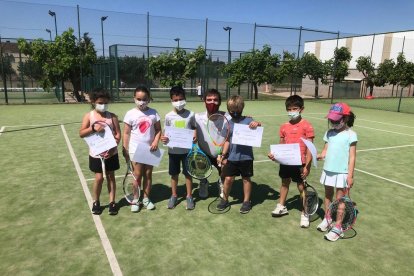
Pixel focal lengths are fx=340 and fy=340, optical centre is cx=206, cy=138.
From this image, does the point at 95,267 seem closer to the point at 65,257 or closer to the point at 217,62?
the point at 65,257

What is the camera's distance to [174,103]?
5152 millimetres

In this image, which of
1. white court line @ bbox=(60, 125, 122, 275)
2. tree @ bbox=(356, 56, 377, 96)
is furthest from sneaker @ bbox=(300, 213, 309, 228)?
tree @ bbox=(356, 56, 377, 96)

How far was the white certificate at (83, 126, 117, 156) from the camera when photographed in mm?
4805

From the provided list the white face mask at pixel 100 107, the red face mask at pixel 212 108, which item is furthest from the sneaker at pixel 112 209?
the red face mask at pixel 212 108

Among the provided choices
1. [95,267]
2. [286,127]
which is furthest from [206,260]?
[286,127]

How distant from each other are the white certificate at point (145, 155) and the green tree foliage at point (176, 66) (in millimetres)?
22416

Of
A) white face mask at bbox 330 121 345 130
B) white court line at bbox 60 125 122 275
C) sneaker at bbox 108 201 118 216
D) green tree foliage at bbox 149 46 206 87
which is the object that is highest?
green tree foliage at bbox 149 46 206 87

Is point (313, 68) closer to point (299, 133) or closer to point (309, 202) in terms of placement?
point (309, 202)

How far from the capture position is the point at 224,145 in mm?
5129

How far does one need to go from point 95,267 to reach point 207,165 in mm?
2274

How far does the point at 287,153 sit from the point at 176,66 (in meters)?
23.8

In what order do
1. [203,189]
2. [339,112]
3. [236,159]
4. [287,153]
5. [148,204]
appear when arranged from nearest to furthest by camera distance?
[339,112] → [287,153] → [236,159] → [148,204] → [203,189]

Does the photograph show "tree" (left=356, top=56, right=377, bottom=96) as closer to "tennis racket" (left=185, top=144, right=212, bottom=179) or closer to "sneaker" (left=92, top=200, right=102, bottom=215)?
"tennis racket" (left=185, top=144, right=212, bottom=179)

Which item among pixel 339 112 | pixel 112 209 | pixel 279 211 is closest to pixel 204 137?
pixel 279 211
